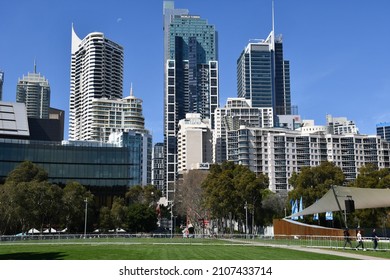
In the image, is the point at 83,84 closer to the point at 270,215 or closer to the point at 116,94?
the point at 116,94

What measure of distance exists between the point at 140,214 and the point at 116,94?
126 m

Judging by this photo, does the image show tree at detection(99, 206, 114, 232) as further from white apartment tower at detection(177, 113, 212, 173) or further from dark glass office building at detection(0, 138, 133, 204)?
white apartment tower at detection(177, 113, 212, 173)

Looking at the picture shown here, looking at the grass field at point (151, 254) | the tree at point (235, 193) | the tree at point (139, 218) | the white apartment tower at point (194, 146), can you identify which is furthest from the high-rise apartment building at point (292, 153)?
the grass field at point (151, 254)

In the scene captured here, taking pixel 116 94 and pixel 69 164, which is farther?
pixel 116 94

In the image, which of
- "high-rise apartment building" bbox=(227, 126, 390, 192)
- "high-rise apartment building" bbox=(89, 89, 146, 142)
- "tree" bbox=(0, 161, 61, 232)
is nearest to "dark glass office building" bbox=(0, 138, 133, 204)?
"tree" bbox=(0, 161, 61, 232)

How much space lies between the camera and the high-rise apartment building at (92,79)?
183125 mm

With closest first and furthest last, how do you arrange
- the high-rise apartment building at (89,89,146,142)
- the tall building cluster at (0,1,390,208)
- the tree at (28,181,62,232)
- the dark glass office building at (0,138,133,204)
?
the tree at (28,181,62,232)
the dark glass office building at (0,138,133,204)
the tall building cluster at (0,1,390,208)
the high-rise apartment building at (89,89,146,142)

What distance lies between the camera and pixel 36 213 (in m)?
47.9

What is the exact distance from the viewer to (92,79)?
607ft

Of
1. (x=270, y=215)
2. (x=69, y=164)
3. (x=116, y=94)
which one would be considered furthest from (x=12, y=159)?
(x=116, y=94)

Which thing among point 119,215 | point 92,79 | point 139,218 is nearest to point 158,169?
point 92,79

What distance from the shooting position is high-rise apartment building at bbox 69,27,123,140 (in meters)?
183
